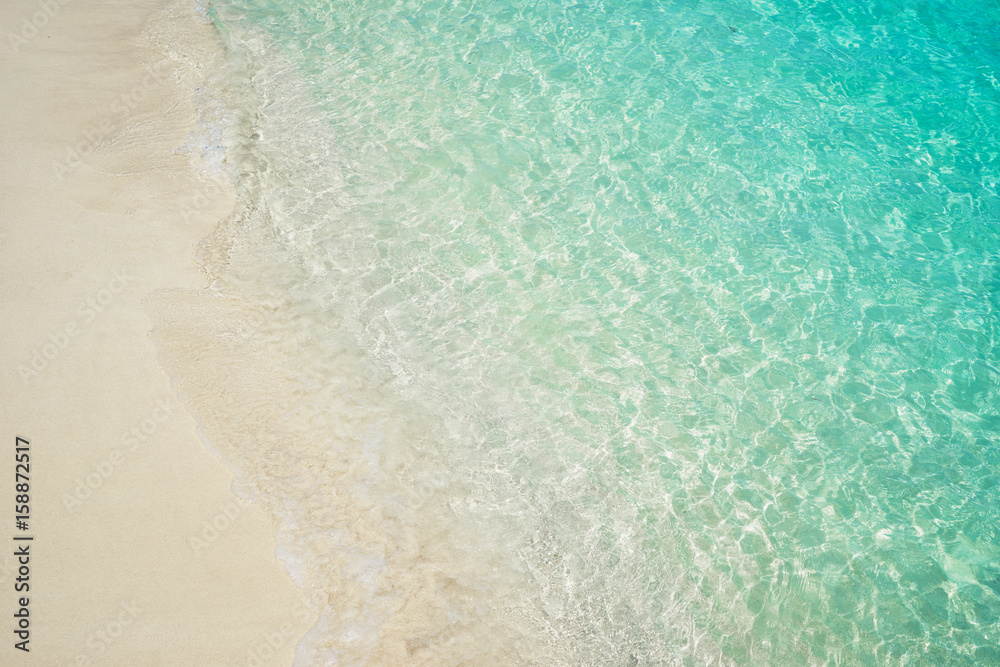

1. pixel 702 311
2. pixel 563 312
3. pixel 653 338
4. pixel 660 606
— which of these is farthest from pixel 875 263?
pixel 660 606

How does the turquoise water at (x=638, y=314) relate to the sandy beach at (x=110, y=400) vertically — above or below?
below

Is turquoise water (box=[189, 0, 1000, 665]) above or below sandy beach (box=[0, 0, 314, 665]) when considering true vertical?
below

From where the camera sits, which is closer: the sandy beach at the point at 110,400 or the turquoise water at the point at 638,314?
the sandy beach at the point at 110,400

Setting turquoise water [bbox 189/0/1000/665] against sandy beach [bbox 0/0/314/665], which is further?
turquoise water [bbox 189/0/1000/665]

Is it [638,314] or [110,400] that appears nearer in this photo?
[110,400]

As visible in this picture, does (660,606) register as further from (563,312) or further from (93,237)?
(93,237)

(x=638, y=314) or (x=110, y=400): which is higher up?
(x=110, y=400)
